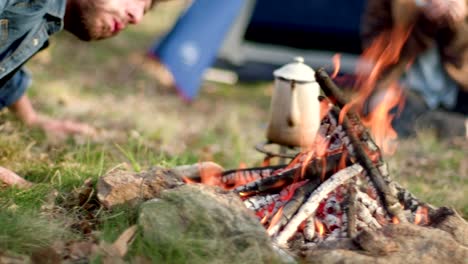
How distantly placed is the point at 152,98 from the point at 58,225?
3990mm

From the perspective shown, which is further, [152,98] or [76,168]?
[152,98]

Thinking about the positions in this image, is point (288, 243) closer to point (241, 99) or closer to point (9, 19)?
point (9, 19)

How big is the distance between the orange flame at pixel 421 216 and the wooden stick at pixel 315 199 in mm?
271

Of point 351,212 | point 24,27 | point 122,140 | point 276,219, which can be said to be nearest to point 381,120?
point 351,212

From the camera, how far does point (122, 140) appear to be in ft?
13.1

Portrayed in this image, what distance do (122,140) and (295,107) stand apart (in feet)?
4.27

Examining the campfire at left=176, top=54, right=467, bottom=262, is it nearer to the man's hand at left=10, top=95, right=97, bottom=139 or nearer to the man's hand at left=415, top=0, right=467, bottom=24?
the man's hand at left=10, top=95, right=97, bottom=139

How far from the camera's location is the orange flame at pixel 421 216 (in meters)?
Answer: 2.50

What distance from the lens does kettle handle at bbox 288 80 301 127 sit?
305 cm

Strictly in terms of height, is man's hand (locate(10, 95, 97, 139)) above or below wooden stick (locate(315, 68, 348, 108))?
below

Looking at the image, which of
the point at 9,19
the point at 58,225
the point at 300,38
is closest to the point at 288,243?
the point at 58,225

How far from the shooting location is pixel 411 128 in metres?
5.38

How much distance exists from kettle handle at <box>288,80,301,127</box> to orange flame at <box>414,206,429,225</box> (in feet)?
2.46

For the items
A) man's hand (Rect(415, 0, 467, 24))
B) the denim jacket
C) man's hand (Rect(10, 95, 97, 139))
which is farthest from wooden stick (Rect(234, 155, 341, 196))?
man's hand (Rect(415, 0, 467, 24))
